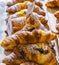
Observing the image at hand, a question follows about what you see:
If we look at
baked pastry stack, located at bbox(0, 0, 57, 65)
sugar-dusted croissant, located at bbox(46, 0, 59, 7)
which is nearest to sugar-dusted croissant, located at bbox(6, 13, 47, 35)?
baked pastry stack, located at bbox(0, 0, 57, 65)

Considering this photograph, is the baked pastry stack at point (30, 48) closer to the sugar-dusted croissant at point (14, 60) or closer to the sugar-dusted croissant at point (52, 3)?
the sugar-dusted croissant at point (14, 60)

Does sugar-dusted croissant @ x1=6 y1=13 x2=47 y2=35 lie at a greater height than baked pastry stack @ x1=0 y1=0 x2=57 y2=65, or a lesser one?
greater

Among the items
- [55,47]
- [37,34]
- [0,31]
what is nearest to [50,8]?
[0,31]

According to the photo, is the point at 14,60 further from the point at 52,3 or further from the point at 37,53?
the point at 52,3

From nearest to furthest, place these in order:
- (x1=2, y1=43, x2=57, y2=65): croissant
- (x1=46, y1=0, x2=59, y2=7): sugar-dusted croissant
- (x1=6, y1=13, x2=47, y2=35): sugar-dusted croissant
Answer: (x1=2, y1=43, x2=57, y2=65): croissant, (x1=6, y1=13, x2=47, y2=35): sugar-dusted croissant, (x1=46, y1=0, x2=59, y2=7): sugar-dusted croissant

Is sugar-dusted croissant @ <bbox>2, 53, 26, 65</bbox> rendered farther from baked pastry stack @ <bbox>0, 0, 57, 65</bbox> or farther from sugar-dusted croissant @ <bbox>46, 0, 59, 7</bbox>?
sugar-dusted croissant @ <bbox>46, 0, 59, 7</bbox>

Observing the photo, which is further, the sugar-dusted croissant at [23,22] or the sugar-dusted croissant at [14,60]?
the sugar-dusted croissant at [23,22]

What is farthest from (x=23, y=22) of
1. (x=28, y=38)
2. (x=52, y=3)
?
(x=52, y=3)

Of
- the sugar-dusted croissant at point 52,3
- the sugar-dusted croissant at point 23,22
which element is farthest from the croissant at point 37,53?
the sugar-dusted croissant at point 52,3

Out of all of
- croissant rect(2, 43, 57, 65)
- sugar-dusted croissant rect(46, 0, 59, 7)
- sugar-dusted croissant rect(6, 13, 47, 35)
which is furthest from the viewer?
sugar-dusted croissant rect(46, 0, 59, 7)

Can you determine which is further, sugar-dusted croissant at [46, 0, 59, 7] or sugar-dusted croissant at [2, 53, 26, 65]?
sugar-dusted croissant at [46, 0, 59, 7]

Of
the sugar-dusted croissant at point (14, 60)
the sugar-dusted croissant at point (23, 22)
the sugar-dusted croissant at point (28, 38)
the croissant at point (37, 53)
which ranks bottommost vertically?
the sugar-dusted croissant at point (14, 60)

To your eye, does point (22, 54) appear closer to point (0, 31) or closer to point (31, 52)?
point (31, 52)
